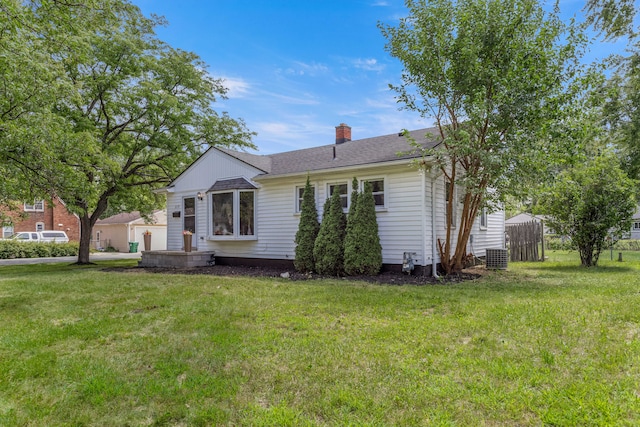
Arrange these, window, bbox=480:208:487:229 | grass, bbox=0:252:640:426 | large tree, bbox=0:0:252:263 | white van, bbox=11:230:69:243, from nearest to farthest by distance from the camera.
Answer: grass, bbox=0:252:640:426
window, bbox=480:208:487:229
large tree, bbox=0:0:252:263
white van, bbox=11:230:69:243

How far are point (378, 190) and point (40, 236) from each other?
26.7 m

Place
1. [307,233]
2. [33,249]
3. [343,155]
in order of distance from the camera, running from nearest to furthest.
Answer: [307,233]
[343,155]
[33,249]

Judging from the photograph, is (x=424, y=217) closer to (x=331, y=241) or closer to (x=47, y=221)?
(x=331, y=241)

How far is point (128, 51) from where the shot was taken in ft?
50.3

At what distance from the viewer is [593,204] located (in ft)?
36.6

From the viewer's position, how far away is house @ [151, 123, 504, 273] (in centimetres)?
998

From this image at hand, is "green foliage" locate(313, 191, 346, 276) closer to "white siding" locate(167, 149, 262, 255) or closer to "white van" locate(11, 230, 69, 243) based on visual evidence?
"white siding" locate(167, 149, 262, 255)

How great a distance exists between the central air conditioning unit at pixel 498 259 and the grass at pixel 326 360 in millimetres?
4713

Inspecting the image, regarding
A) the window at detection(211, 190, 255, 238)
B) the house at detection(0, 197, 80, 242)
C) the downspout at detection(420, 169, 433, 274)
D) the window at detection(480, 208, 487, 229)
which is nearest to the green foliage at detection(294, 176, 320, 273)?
the window at detection(211, 190, 255, 238)

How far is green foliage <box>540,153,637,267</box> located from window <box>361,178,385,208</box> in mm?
4638

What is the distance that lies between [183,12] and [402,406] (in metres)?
12.5

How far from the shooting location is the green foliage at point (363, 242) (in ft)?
32.2

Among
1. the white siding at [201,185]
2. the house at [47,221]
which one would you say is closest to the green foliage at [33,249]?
the house at [47,221]

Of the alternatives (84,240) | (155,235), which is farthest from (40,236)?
(84,240)
